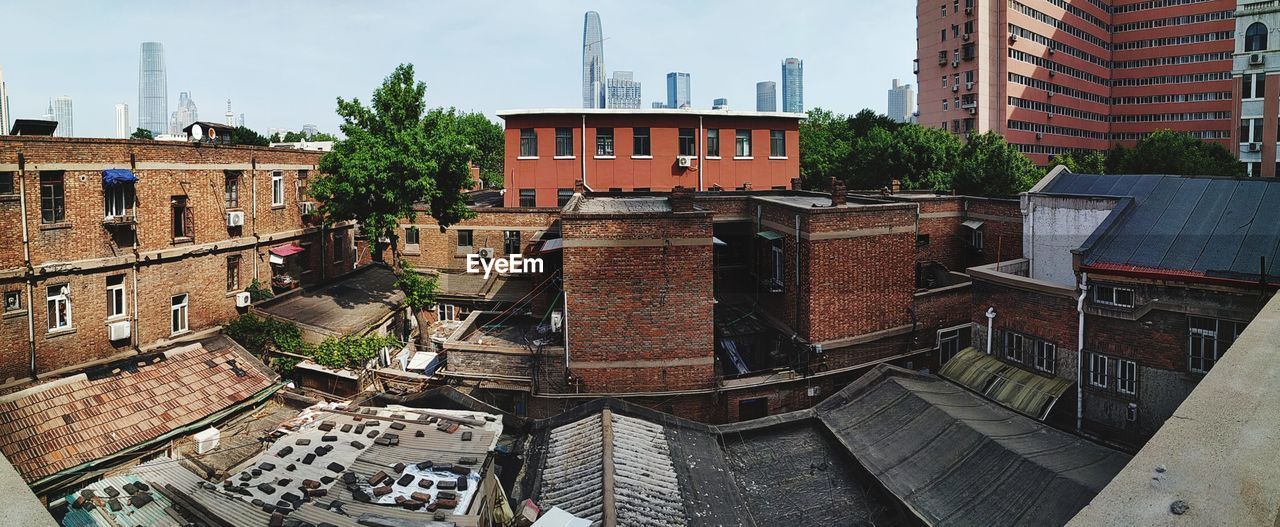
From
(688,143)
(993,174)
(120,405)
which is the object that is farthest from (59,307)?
(993,174)

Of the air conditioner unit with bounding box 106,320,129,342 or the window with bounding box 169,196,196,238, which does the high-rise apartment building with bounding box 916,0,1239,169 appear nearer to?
the window with bounding box 169,196,196,238

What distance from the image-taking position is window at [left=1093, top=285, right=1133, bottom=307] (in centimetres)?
1565

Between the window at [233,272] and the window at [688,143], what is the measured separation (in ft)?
62.4

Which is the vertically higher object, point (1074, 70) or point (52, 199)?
point (1074, 70)

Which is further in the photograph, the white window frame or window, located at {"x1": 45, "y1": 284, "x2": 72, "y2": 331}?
the white window frame

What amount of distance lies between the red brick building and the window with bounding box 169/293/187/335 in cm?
1407

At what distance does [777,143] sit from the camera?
118 ft

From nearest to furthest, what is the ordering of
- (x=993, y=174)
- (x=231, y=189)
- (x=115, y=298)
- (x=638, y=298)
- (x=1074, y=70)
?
(x=638, y=298), (x=115, y=298), (x=231, y=189), (x=993, y=174), (x=1074, y=70)

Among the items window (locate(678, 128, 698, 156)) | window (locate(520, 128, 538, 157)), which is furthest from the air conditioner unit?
window (locate(678, 128, 698, 156))

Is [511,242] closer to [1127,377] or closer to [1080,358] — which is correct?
[1080,358]

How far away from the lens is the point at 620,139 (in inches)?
1323

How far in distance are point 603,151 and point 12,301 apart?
21.7 metres

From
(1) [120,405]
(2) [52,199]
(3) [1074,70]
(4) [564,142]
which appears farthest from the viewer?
(3) [1074,70]

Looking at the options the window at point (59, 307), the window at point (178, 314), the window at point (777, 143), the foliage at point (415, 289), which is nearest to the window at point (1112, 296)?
the foliage at point (415, 289)
